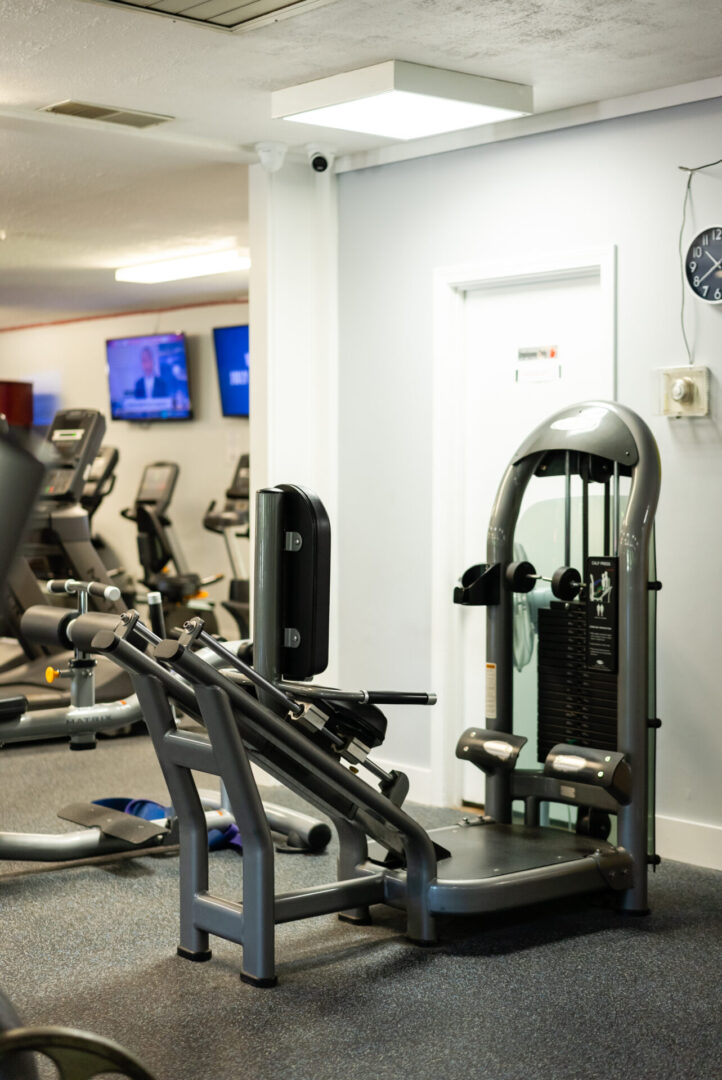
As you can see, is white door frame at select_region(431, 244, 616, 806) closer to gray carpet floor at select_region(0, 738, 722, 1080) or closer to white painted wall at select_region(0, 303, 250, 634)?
gray carpet floor at select_region(0, 738, 722, 1080)

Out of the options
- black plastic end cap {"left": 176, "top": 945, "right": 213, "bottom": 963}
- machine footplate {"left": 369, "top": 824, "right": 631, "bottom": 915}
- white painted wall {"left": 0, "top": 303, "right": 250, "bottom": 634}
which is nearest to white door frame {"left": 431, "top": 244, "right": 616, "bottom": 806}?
machine footplate {"left": 369, "top": 824, "right": 631, "bottom": 915}

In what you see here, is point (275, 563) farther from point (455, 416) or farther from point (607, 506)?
point (455, 416)

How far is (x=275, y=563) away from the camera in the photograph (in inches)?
135

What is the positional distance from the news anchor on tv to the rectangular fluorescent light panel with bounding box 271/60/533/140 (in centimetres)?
551

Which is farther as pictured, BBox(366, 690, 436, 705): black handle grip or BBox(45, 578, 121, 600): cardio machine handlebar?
BBox(45, 578, 121, 600): cardio machine handlebar

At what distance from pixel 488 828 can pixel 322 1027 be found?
1.20 meters

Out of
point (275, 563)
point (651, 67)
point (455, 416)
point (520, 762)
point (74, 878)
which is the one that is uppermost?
point (651, 67)

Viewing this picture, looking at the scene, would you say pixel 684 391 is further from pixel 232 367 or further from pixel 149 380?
pixel 149 380

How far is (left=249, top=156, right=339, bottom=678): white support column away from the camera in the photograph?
205 inches

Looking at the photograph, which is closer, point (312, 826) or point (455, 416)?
point (312, 826)

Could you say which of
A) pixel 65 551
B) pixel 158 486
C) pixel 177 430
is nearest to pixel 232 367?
pixel 177 430

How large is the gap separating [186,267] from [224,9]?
4.73 metres

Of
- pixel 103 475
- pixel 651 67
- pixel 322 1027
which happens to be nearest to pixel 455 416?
pixel 651 67

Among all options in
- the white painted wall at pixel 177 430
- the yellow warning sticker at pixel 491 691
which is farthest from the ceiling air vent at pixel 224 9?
the white painted wall at pixel 177 430
